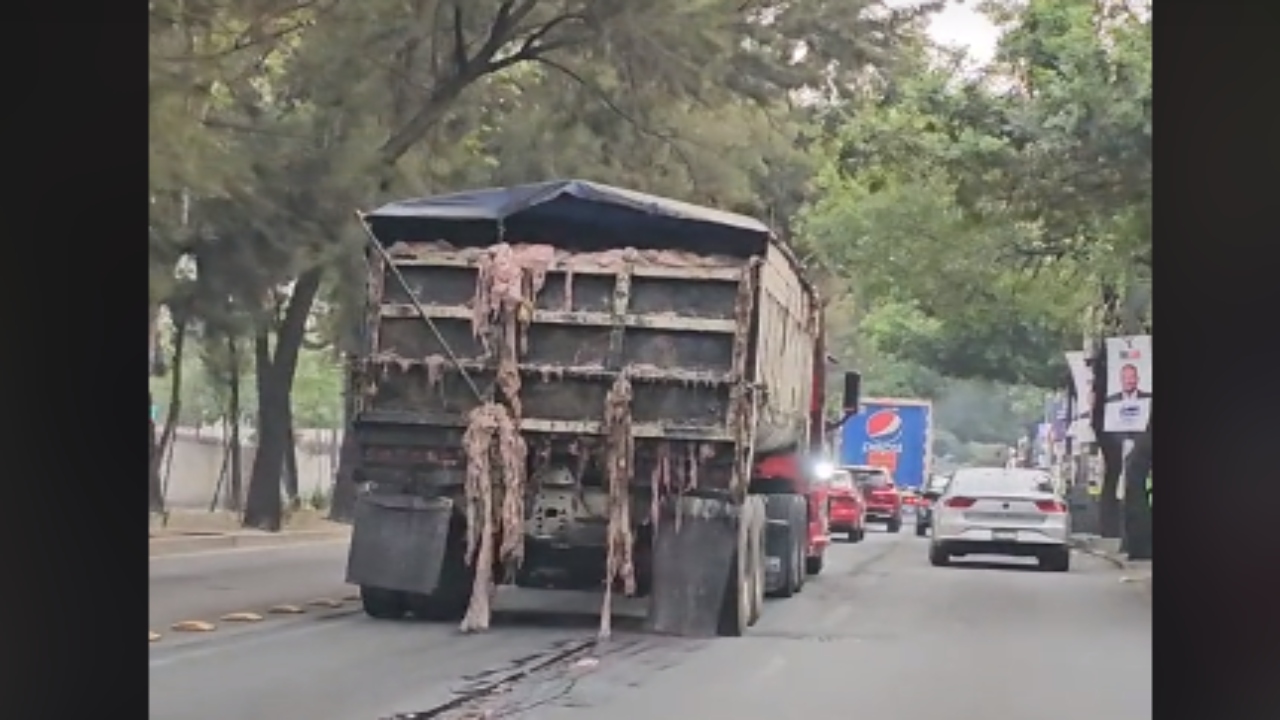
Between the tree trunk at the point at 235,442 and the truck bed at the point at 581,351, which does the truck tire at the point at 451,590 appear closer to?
the truck bed at the point at 581,351

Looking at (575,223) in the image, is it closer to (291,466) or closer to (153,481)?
(291,466)

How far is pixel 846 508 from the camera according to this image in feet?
18.6

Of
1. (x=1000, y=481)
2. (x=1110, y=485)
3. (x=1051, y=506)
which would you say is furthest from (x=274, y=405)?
(x=1110, y=485)

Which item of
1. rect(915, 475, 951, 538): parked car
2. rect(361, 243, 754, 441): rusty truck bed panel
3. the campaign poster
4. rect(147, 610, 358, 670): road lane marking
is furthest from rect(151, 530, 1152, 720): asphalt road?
rect(361, 243, 754, 441): rusty truck bed panel

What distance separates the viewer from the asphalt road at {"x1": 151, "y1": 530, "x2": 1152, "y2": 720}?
532 centimetres

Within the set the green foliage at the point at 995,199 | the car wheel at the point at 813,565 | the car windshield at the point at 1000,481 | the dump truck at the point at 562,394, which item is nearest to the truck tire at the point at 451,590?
the dump truck at the point at 562,394

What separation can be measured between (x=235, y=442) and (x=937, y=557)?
1.85 metres

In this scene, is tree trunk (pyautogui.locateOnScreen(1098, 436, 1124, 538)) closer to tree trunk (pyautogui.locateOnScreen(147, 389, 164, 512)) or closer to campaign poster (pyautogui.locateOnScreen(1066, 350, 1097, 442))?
campaign poster (pyautogui.locateOnScreen(1066, 350, 1097, 442))

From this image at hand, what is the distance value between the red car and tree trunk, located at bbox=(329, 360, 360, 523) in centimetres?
125

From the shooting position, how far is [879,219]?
5645 millimetres

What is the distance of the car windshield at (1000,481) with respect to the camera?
562 centimetres

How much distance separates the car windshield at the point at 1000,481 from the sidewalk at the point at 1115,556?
0.16m
